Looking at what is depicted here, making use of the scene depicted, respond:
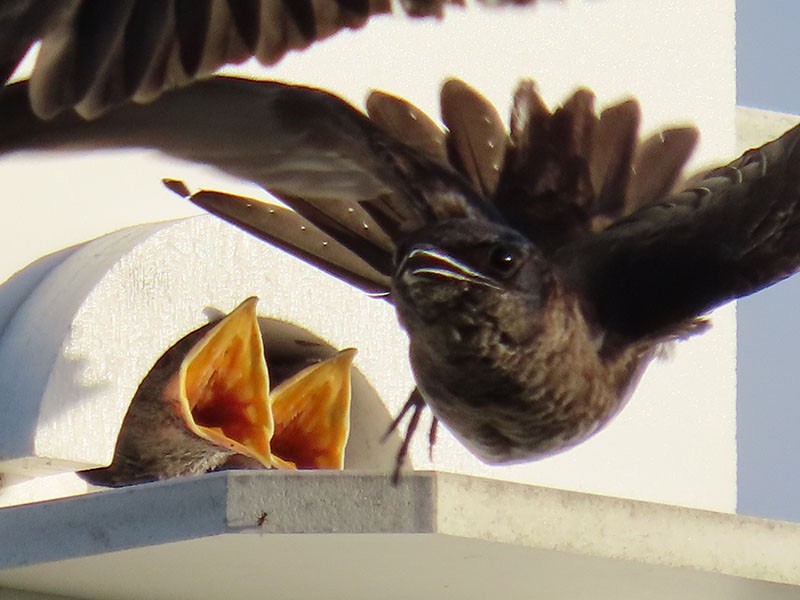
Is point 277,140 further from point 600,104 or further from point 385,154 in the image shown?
point 600,104

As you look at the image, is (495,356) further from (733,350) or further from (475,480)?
(733,350)

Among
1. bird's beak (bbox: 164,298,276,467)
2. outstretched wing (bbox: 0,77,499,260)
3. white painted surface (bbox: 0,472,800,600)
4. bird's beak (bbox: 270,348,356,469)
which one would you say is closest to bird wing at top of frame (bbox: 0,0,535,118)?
outstretched wing (bbox: 0,77,499,260)

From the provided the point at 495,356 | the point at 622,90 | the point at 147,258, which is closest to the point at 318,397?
the point at 147,258

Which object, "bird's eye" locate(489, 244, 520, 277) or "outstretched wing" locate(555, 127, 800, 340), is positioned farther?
"outstretched wing" locate(555, 127, 800, 340)

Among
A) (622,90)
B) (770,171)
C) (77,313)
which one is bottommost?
(77,313)

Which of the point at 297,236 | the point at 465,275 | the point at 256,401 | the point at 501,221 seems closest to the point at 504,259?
the point at 465,275

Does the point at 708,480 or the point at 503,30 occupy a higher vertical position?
the point at 503,30

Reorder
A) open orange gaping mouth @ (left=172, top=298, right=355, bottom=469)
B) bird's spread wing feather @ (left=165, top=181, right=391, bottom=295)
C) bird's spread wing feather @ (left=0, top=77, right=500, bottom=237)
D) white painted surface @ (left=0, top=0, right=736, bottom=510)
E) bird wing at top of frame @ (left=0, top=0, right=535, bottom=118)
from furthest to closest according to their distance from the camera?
open orange gaping mouth @ (left=172, top=298, right=355, bottom=469) < white painted surface @ (left=0, top=0, right=736, bottom=510) < bird's spread wing feather @ (left=165, top=181, right=391, bottom=295) < bird's spread wing feather @ (left=0, top=77, right=500, bottom=237) < bird wing at top of frame @ (left=0, top=0, right=535, bottom=118)

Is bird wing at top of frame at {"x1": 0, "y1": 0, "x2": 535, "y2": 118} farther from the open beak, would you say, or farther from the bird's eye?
the open beak
